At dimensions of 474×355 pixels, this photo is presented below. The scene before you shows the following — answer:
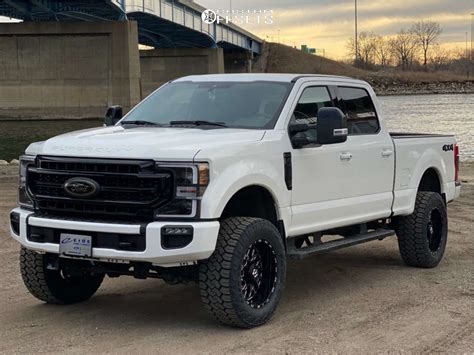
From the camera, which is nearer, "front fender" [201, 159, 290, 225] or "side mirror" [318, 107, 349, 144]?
"front fender" [201, 159, 290, 225]

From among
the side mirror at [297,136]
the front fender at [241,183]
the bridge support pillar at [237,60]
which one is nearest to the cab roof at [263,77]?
the side mirror at [297,136]

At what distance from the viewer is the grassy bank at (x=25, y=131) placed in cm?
3106

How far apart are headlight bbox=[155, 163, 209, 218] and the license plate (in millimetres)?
582

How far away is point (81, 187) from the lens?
5.46 m

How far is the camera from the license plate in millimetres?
5414

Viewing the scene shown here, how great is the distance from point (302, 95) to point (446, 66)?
16118 centimetres

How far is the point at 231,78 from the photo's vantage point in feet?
23.1

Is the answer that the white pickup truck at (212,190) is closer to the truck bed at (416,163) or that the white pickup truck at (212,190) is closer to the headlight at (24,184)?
the headlight at (24,184)

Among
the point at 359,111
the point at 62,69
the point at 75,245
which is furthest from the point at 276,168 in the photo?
the point at 62,69

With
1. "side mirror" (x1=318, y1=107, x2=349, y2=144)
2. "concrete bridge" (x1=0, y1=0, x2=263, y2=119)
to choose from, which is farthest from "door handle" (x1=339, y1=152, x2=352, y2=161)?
"concrete bridge" (x1=0, y1=0, x2=263, y2=119)

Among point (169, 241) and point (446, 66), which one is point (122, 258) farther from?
point (446, 66)

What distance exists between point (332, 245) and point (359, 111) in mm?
1568

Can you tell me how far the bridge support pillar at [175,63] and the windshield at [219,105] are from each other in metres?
70.3

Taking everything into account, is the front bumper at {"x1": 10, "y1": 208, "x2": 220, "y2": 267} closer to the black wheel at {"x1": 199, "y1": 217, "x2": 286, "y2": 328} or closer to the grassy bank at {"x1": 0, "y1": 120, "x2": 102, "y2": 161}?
the black wheel at {"x1": 199, "y1": 217, "x2": 286, "y2": 328}
